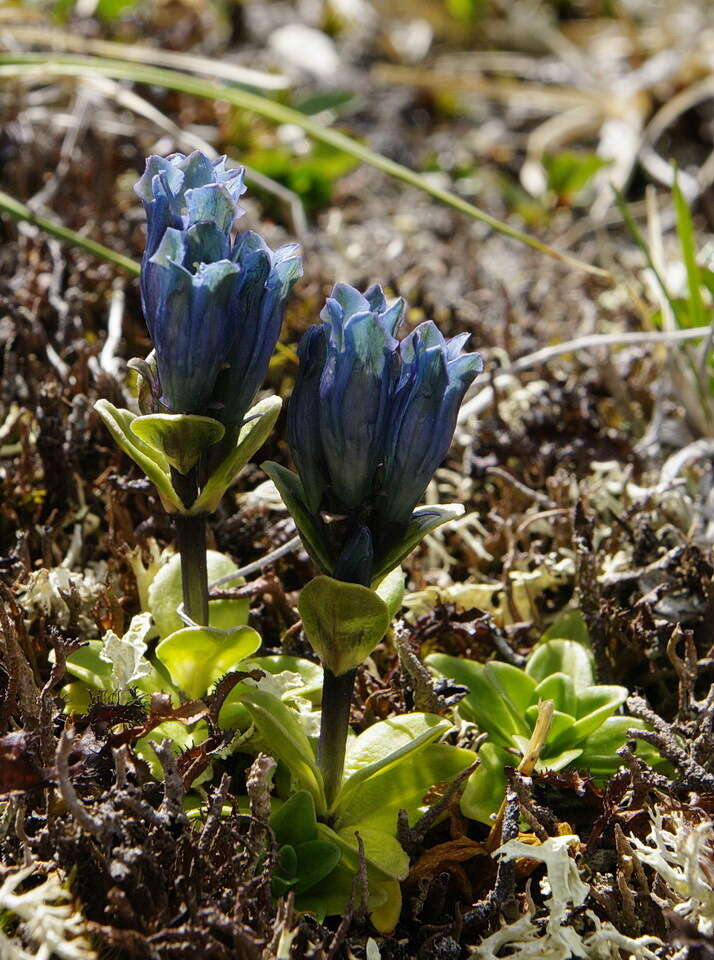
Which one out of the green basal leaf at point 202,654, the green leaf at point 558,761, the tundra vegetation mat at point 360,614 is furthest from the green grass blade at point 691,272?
the green basal leaf at point 202,654

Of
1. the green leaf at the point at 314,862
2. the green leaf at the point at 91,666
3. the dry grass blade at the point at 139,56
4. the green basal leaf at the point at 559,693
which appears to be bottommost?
the green leaf at the point at 314,862

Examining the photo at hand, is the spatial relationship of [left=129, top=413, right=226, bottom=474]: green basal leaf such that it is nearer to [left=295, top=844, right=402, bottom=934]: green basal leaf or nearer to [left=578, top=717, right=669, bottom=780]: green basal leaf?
[left=295, top=844, right=402, bottom=934]: green basal leaf

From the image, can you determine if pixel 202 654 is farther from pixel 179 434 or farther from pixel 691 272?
pixel 691 272

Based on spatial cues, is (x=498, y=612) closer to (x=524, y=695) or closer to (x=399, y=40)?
(x=524, y=695)

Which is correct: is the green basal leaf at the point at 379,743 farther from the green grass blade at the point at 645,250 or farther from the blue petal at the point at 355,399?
the green grass blade at the point at 645,250

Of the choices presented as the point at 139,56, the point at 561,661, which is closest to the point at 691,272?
the point at 561,661

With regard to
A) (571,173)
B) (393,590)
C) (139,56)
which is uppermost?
(139,56)

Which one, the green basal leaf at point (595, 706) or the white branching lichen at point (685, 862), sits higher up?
the green basal leaf at point (595, 706)
